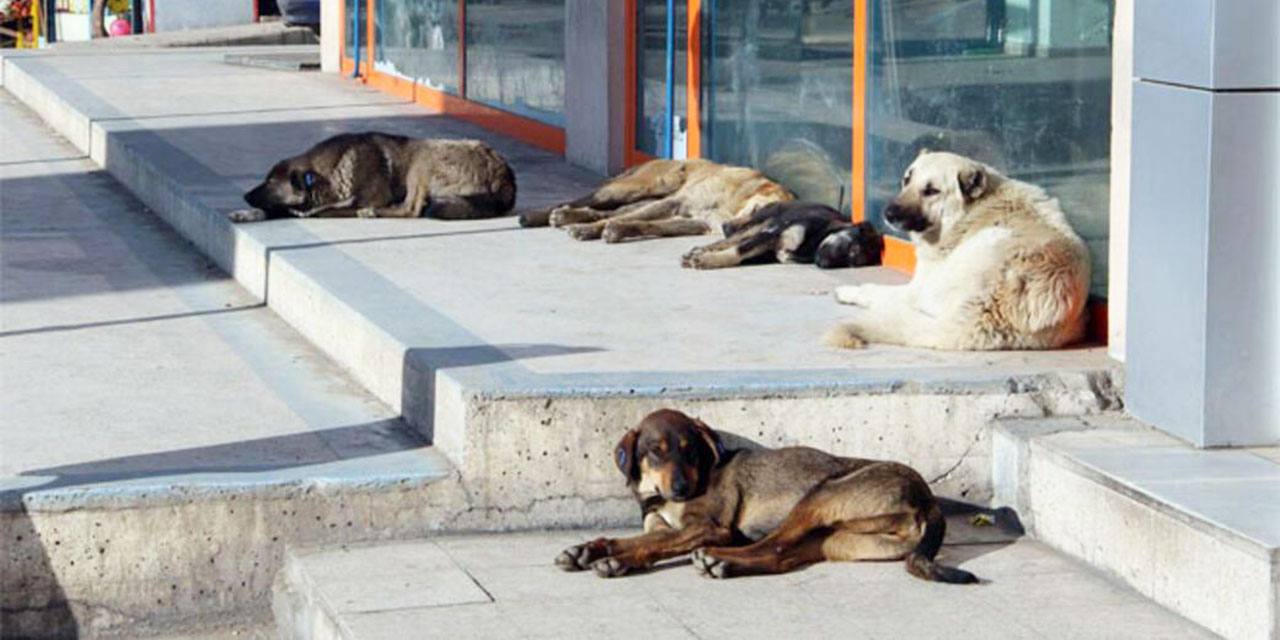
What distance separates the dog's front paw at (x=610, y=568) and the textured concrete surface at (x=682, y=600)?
0.03m

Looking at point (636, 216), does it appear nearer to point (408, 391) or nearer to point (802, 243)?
point (802, 243)

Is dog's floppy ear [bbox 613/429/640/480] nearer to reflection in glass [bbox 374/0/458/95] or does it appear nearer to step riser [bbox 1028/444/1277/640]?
step riser [bbox 1028/444/1277/640]

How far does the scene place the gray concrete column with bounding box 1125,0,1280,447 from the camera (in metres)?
6.42

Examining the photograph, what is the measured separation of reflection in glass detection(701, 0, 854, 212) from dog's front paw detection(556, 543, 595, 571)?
14.0 ft

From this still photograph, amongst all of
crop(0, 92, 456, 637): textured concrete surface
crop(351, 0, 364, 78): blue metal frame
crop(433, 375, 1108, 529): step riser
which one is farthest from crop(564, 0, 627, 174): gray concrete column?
crop(351, 0, 364, 78): blue metal frame

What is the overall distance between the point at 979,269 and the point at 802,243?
2005 millimetres

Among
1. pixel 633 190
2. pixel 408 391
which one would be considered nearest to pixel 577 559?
pixel 408 391

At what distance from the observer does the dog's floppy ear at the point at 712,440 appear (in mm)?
6303

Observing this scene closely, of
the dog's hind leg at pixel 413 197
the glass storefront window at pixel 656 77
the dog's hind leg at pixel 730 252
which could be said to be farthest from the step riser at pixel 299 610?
the glass storefront window at pixel 656 77

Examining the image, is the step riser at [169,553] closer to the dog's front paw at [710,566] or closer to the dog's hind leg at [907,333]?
the dog's front paw at [710,566]

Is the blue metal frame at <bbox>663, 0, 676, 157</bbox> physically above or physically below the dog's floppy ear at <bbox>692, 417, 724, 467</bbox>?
above

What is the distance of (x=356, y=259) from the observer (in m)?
9.60

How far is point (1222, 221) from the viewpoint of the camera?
645 centimetres

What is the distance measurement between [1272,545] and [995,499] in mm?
1604
